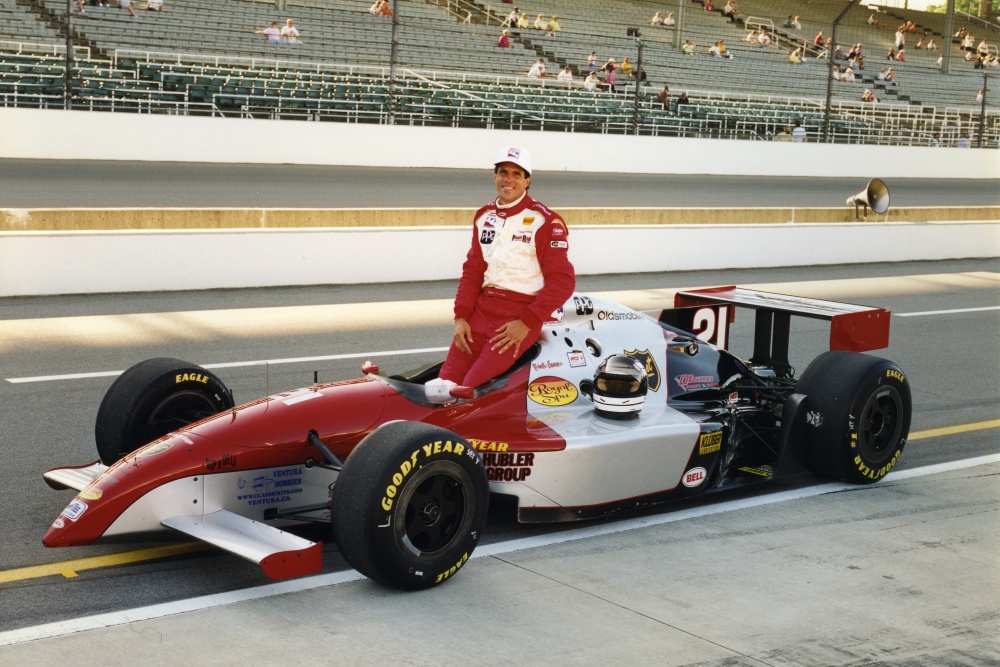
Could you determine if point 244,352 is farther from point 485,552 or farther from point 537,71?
point 537,71

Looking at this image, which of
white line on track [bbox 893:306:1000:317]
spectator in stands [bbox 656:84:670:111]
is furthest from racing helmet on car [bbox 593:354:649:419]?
spectator in stands [bbox 656:84:670:111]

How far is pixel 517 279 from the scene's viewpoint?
6.13 m

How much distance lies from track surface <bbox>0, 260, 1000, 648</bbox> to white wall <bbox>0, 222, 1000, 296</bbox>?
1.03ft

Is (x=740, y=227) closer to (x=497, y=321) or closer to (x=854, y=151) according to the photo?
(x=497, y=321)

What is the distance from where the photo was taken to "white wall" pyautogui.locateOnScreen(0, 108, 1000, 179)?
20.9m

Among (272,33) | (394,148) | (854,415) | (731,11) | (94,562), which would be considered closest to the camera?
(94,562)

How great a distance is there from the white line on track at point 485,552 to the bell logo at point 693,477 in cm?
16

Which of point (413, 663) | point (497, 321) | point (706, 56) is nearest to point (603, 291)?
point (497, 321)

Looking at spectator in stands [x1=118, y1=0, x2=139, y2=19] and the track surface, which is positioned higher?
spectator in stands [x1=118, y1=0, x2=139, y2=19]

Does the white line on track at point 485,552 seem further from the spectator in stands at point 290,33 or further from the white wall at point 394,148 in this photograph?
the spectator in stands at point 290,33

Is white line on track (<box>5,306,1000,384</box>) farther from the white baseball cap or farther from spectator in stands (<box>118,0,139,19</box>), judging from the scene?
spectator in stands (<box>118,0,139,19</box>)

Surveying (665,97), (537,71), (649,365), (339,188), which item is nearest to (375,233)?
(339,188)

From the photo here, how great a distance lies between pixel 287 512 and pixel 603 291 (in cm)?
1006

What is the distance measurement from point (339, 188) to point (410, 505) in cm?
1800
